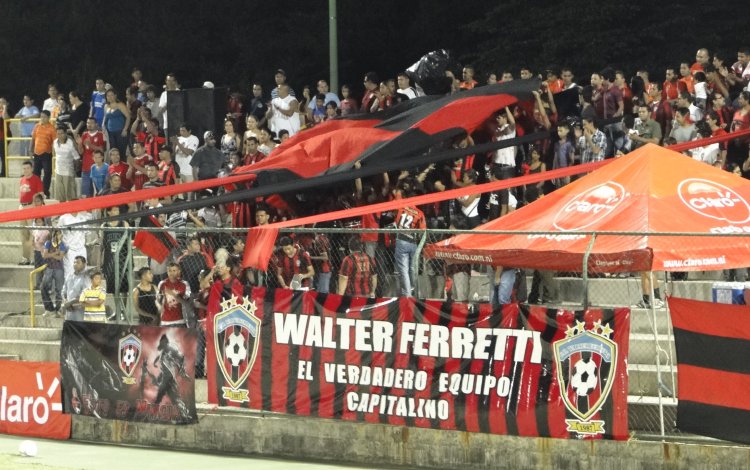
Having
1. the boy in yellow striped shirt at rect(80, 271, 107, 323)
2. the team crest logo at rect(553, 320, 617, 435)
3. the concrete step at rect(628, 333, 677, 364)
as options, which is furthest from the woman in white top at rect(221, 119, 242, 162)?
the team crest logo at rect(553, 320, 617, 435)

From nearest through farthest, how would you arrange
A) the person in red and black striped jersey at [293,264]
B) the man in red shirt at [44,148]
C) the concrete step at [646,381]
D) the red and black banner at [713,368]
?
A: the red and black banner at [713,368] < the concrete step at [646,381] < the person in red and black striped jersey at [293,264] < the man in red shirt at [44,148]

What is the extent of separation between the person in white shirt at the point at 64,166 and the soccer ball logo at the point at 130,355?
34.6 feet

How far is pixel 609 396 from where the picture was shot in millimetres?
13375

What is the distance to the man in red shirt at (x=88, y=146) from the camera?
25438 millimetres

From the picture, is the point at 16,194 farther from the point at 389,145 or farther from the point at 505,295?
the point at 505,295

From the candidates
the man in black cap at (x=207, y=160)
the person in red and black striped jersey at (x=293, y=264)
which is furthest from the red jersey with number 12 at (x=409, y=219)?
the man in black cap at (x=207, y=160)

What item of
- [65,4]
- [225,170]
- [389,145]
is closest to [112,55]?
[65,4]

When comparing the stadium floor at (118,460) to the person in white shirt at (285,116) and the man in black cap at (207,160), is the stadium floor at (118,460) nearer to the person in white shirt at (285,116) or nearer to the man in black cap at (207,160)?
the man in black cap at (207,160)

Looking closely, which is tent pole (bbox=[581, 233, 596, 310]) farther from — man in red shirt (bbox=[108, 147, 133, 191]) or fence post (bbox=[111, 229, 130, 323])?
man in red shirt (bbox=[108, 147, 133, 191])

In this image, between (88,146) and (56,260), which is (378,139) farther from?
(88,146)

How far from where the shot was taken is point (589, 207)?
14234 millimetres

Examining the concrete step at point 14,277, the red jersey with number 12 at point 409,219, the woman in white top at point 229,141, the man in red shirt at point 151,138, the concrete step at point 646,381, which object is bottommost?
the concrete step at point 646,381

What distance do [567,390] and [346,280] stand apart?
3148 mm

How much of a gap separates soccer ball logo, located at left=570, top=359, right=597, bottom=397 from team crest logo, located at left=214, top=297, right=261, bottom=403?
3.64 m
